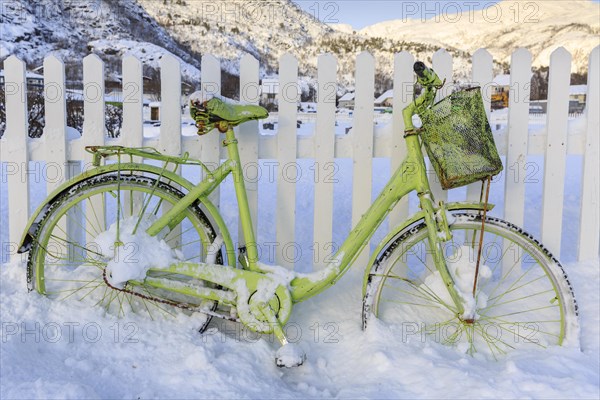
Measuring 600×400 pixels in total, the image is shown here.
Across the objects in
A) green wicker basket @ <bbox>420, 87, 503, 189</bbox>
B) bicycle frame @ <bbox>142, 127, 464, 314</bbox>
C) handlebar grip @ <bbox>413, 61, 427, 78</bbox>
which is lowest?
bicycle frame @ <bbox>142, 127, 464, 314</bbox>

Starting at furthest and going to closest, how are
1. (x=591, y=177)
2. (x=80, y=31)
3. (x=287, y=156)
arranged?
1. (x=80, y=31)
2. (x=591, y=177)
3. (x=287, y=156)

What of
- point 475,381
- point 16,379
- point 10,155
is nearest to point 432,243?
point 475,381

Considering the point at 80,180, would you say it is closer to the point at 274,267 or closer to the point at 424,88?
the point at 274,267

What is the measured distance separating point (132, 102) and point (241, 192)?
30.0 inches

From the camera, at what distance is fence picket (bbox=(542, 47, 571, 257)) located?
2.70m

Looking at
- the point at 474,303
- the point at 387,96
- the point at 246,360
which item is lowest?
the point at 246,360

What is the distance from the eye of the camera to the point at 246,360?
6.84 feet

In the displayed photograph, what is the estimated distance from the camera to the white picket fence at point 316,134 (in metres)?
2.59

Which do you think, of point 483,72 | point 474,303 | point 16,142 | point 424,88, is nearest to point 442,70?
point 483,72

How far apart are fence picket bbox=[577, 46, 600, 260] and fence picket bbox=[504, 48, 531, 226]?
35cm

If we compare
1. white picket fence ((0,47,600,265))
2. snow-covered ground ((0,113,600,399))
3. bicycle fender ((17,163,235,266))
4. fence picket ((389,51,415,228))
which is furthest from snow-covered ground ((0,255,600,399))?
fence picket ((389,51,415,228))

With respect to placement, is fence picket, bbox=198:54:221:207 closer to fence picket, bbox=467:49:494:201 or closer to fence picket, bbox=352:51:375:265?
fence picket, bbox=352:51:375:265

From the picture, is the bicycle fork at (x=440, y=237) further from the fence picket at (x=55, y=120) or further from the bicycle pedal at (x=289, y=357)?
the fence picket at (x=55, y=120)

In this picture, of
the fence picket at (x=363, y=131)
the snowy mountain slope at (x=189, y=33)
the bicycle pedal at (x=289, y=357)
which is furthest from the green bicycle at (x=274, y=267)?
the snowy mountain slope at (x=189, y=33)
